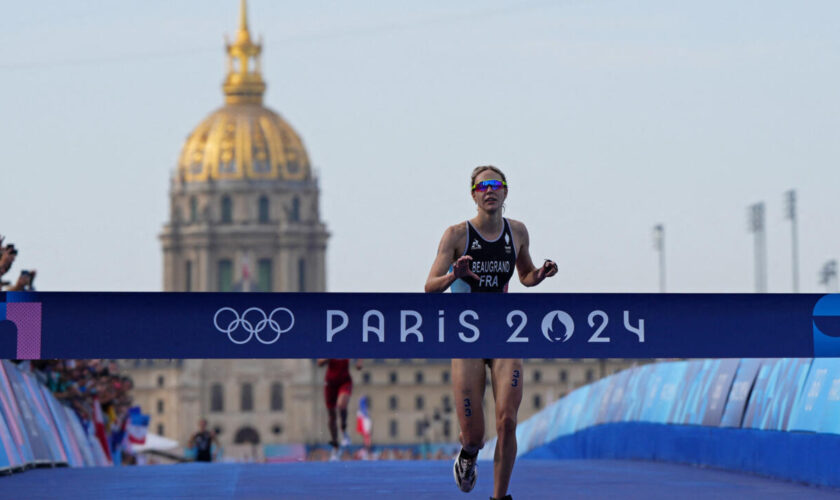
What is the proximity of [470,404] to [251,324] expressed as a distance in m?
1.42

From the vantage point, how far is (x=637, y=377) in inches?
883

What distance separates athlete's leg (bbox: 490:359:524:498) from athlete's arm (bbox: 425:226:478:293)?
55 cm

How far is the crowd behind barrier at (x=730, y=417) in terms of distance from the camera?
44.7 feet

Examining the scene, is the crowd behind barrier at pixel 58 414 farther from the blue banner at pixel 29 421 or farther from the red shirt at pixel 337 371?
the red shirt at pixel 337 371

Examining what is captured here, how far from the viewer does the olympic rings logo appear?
1138cm

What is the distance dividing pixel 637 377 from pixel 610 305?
1105cm

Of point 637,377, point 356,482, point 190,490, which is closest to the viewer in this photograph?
point 190,490

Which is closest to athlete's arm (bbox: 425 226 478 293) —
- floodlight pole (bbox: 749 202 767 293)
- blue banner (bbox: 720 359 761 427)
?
blue banner (bbox: 720 359 761 427)

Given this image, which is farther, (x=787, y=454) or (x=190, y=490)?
(x=787, y=454)

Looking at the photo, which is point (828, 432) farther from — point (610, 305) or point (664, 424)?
point (664, 424)

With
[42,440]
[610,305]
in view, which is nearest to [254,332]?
[610,305]

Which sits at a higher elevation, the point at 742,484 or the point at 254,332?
the point at 254,332

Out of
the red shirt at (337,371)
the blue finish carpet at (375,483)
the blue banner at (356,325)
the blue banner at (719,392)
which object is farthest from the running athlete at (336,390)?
the blue banner at (356,325)

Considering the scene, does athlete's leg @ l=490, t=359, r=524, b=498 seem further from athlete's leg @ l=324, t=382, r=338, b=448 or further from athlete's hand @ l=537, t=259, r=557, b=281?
athlete's leg @ l=324, t=382, r=338, b=448
